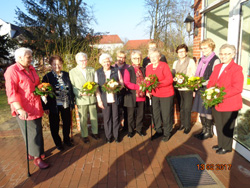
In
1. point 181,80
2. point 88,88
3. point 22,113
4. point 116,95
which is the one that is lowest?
point 22,113

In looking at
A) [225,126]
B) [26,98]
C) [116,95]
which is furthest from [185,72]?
[26,98]

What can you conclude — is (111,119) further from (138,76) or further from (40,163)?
(40,163)

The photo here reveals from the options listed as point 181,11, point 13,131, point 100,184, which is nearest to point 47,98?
point 100,184

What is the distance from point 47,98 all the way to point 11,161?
1.46 metres

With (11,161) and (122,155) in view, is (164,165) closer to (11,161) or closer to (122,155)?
(122,155)

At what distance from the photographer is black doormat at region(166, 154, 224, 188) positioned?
2.75 m

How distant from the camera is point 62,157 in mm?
3688

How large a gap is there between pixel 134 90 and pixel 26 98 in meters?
2.20

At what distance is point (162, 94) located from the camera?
398 cm

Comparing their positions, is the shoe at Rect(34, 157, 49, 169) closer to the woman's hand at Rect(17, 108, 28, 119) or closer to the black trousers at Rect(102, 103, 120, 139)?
the woman's hand at Rect(17, 108, 28, 119)

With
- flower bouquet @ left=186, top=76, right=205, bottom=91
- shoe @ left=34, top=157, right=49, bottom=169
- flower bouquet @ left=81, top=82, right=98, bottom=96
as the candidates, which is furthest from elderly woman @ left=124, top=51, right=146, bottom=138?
shoe @ left=34, top=157, right=49, bottom=169

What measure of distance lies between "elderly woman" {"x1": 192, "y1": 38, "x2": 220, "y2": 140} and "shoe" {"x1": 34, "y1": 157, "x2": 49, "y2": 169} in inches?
129

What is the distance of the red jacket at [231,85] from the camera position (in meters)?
3.08

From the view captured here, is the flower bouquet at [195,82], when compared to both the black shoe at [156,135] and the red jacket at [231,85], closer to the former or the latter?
the red jacket at [231,85]
